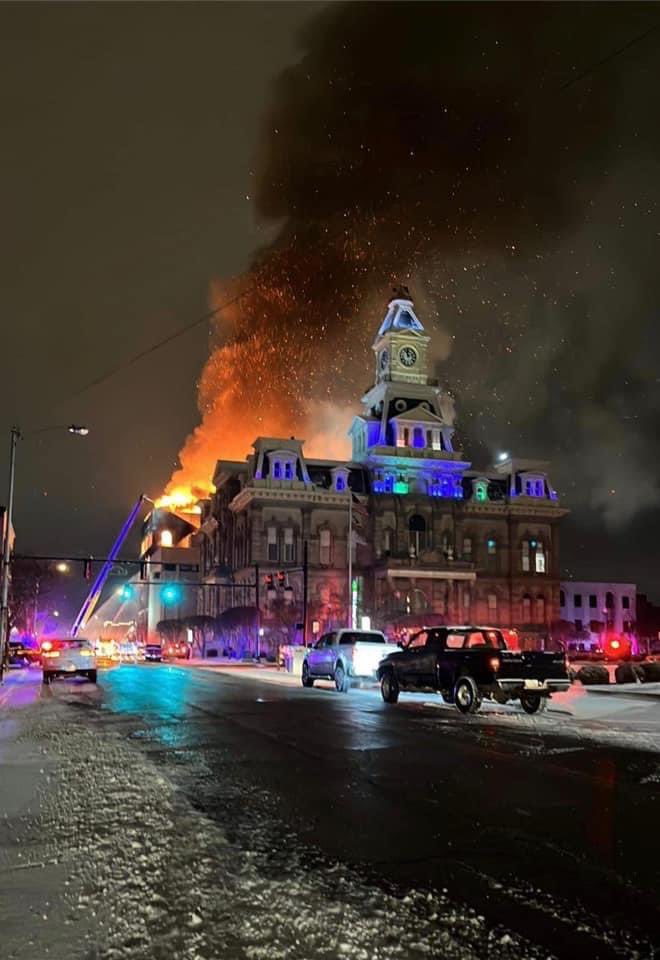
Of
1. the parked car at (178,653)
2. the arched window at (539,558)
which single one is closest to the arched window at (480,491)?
the arched window at (539,558)

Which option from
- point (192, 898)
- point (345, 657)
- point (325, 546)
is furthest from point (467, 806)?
point (325, 546)

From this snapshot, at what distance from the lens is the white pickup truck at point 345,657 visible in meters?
26.1

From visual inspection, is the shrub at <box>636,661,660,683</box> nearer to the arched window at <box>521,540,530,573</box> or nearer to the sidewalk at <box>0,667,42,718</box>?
the sidewalk at <box>0,667,42,718</box>

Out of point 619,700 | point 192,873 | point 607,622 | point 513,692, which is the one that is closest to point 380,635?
point 619,700

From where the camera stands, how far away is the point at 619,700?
21125 mm

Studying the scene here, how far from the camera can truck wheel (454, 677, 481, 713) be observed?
18344 millimetres

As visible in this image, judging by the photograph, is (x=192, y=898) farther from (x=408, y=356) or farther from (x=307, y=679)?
(x=408, y=356)

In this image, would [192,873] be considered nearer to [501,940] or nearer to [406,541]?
[501,940]

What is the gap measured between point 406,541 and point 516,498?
14546mm

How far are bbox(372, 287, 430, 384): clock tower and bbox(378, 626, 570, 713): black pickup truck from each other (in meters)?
73.4

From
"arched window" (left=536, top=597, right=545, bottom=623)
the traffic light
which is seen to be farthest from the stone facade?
the traffic light

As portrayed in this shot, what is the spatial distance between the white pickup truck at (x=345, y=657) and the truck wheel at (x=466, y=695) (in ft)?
22.1

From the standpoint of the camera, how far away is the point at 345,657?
A: 2664cm

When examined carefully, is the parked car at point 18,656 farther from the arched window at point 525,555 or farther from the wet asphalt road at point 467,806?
the arched window at point 525,555
